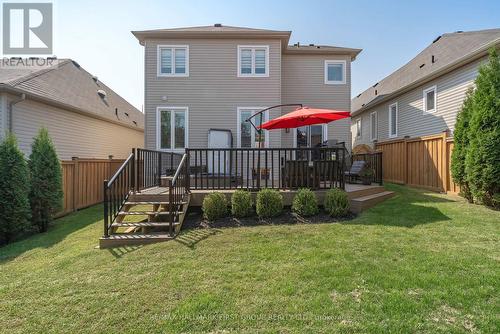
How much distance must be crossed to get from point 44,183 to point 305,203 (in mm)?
6678

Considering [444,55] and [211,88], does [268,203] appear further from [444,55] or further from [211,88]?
[444,55]

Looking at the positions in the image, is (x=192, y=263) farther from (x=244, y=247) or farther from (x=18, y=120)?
(x=18, y=120)

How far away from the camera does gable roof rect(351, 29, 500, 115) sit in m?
8.76

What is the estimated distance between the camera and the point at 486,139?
21.0 feet

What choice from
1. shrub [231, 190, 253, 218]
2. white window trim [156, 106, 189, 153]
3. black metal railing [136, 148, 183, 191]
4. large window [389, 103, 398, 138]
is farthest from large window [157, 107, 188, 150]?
large window [389, 103, 398, 138]

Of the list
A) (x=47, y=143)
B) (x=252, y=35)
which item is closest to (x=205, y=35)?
(x=252, y=35)

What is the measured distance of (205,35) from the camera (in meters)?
10.3

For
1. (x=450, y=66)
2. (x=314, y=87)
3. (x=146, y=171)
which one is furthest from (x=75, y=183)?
(x=450, y=66)

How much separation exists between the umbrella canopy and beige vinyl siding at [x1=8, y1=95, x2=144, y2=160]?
8016 millimetres

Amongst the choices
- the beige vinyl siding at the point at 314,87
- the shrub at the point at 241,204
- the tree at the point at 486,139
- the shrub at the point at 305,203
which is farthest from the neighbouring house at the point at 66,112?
the tree at the point at 486,139

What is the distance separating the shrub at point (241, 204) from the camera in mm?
5848

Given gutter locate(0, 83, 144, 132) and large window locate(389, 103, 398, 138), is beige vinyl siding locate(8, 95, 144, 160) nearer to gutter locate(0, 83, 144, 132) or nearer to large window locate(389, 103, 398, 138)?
gutter locate(0, 83, 144, 132)

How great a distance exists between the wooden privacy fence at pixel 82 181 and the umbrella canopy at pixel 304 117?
648 cm

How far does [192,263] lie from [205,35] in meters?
Result: 9.20
